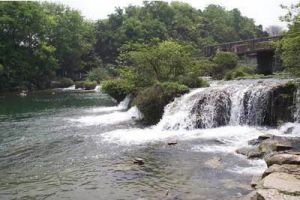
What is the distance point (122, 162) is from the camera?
16.2 m

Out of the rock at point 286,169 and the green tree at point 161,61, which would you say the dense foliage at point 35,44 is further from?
the rock at point 286,169

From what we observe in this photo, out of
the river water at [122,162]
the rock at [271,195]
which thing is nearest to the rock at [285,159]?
the river water at [122,162]

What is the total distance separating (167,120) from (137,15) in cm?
7280

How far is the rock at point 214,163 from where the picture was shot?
15072 millimetres

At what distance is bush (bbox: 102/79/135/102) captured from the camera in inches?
1318

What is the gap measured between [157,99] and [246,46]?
21.3 metres

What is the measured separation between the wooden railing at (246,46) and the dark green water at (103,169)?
21.2 metres

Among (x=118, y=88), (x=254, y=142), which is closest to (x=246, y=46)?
(x=118, y=88)

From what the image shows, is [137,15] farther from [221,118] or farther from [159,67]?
[221,118]

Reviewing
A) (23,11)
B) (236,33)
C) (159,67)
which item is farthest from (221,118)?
(236,33)

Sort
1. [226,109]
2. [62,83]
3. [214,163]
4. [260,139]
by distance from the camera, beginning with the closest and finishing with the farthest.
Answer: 1. [214,163]
2. [260,139]
3. [226,109]
4. [62,83]

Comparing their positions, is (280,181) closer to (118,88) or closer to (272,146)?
(272,146)

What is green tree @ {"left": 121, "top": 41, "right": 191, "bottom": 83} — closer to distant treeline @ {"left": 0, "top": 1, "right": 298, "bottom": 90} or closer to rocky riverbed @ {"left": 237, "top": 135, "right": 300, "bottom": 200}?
distant treeline @ {"left": 0, "top": 1, "right": 298, "bottom": 90}

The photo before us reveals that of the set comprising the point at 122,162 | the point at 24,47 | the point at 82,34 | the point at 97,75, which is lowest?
the point at 122,162
